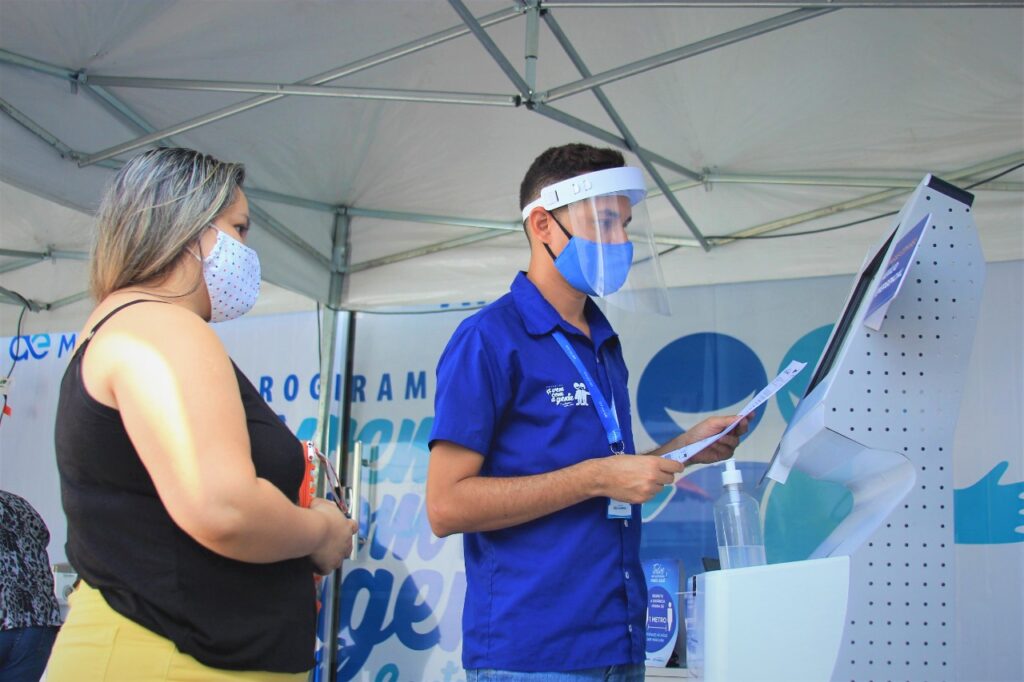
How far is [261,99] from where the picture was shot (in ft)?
11.2

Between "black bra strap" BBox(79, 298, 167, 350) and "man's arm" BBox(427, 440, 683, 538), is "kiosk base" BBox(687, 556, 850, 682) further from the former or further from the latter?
"black bra strap" BBox(79, 298, 167, 350)

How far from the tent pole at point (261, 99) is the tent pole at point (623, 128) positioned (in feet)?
1.10

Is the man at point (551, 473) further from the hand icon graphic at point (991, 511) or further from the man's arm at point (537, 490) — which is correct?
the hand icon graphic at point (991, 511)

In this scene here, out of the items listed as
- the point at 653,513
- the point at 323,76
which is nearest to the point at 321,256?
the point at 323,76

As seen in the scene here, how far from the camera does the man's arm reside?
165 centimetres

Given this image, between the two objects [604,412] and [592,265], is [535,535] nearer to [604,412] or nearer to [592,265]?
[604,412]

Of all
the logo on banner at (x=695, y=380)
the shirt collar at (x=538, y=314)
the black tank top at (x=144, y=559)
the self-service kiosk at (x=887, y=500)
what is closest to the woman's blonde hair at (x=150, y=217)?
the black tank top at (x=144, y=559)

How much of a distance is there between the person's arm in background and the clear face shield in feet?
3.07

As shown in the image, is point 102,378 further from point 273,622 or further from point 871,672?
point 871,672

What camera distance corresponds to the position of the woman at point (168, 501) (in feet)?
3.78

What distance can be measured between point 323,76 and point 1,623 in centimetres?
217

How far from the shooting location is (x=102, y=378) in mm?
1207

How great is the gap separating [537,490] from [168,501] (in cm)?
71

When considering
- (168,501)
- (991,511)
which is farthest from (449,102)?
(991,511)
